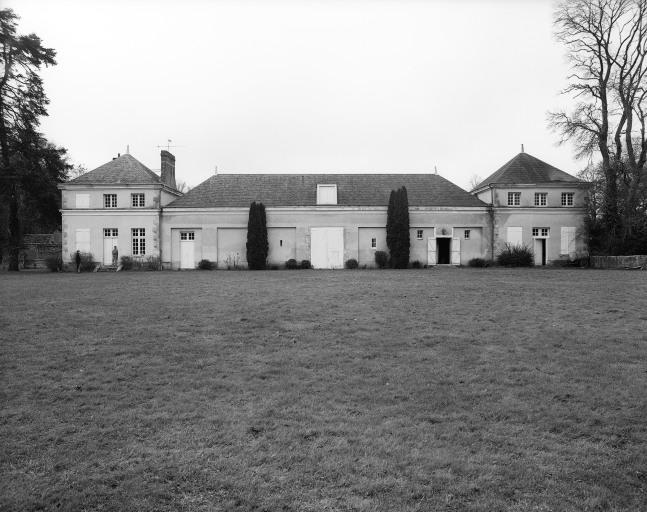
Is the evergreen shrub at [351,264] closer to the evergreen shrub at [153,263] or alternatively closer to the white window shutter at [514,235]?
the white window shutter at [514,235]

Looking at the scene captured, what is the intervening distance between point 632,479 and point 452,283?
12924mm

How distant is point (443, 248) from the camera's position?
105 ft

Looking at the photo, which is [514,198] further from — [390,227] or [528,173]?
[390,227]

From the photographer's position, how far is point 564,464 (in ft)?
14.3

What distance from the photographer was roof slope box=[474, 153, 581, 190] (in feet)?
104

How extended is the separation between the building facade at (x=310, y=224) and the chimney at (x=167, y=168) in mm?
1786

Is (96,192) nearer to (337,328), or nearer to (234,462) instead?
(337,328)

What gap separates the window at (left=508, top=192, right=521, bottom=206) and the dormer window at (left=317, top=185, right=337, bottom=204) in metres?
11.7

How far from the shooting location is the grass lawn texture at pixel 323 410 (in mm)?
3943

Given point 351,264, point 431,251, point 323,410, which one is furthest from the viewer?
point 431,251

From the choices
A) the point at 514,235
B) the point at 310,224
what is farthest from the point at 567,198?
the point at 310,224

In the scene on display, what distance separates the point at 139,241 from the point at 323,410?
2834 centimetres

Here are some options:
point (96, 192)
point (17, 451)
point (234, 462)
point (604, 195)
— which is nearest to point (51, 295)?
point (17, 451)

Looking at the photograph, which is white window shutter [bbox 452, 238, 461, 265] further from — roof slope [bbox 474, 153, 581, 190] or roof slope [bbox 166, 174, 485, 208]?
roof slope [bbox 474, 153, 581, 190]
